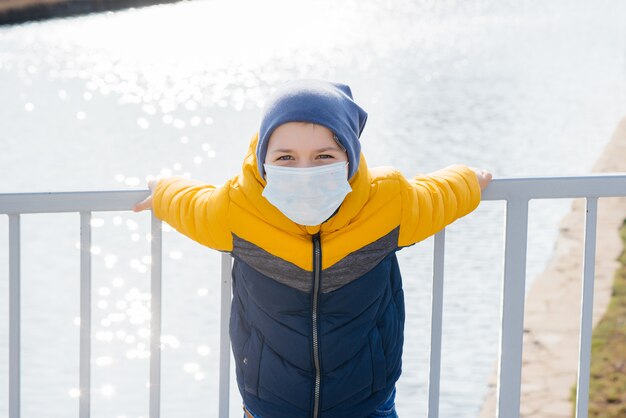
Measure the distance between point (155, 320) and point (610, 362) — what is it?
350cm

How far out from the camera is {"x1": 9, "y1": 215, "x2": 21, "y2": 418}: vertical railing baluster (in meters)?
2.20

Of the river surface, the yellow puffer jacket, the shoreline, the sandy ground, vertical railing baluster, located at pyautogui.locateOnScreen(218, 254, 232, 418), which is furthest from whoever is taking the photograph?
the shoreline

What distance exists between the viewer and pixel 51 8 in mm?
31422

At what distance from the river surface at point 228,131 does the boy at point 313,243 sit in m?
0.95

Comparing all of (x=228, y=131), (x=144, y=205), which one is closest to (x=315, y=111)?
(x=144, y=205)

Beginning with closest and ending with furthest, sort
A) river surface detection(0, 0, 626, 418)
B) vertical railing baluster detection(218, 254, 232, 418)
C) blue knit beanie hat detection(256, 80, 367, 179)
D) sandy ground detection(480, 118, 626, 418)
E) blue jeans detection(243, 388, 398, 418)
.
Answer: blue knit beanie hat detection(256, 80, 367, 179), blue jeans detection(243, 388, 398, 418), vertical railing baluster detection(218, 254, 232, 418), sandy ground detection(480, 118, 626, 418), river surface detection(0, 0, 626, 418)

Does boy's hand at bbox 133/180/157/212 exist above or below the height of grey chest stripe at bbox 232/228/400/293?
above

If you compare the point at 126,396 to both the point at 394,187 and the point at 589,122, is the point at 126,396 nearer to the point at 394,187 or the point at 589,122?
the point at 394,187

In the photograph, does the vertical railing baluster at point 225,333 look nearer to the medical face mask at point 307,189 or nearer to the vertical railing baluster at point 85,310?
the vertical railing baluster at point 85,310

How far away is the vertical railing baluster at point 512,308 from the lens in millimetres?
2312

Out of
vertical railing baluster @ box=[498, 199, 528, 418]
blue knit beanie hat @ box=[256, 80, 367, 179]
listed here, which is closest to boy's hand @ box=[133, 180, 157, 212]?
blue knit beanie hat @ box=[256, 80, 367, 179]

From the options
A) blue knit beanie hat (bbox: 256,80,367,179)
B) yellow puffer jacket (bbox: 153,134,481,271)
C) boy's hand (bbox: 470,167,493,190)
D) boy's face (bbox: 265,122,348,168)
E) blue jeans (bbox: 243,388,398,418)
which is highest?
blue knit beanie hat (bbox: 256,80,367,179)

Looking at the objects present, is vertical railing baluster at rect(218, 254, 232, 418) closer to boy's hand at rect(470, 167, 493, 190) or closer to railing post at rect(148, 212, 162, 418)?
railing post at rect(148, 212, 162, 418)

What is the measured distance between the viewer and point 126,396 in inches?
210
